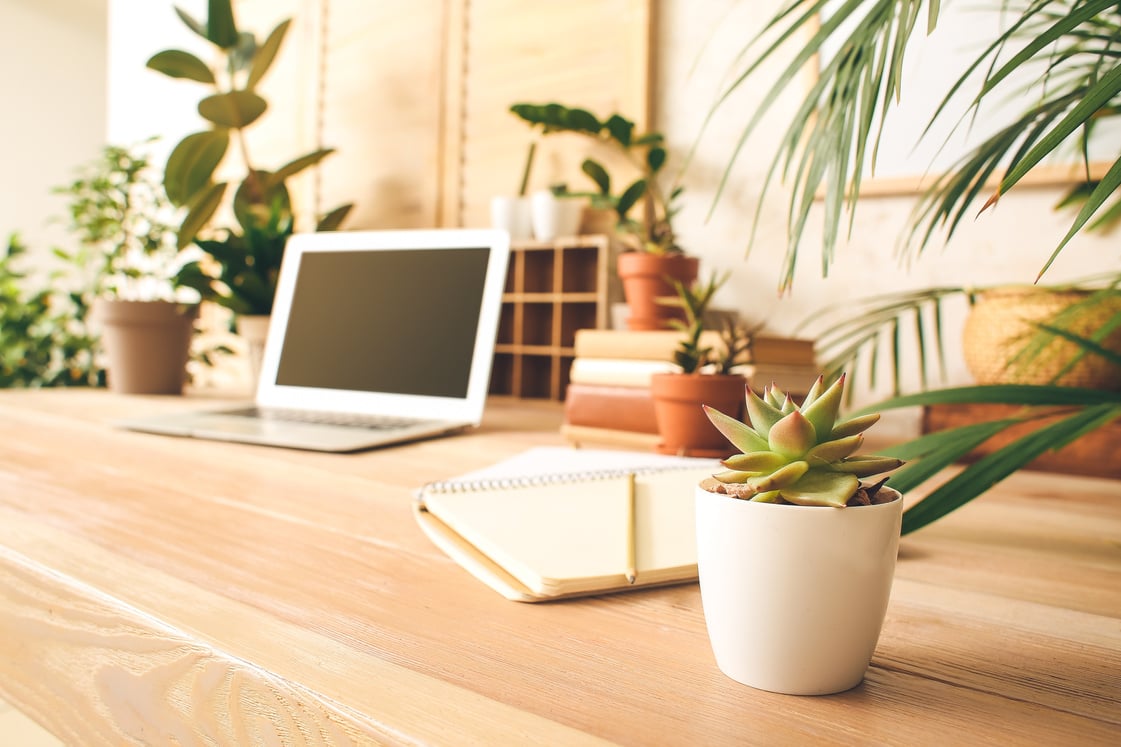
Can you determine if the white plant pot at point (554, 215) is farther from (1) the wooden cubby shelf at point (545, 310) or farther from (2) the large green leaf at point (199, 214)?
(2) the large green leaf at point (199, 214)

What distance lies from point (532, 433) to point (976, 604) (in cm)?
81

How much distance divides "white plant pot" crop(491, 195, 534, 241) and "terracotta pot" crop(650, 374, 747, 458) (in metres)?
0.95

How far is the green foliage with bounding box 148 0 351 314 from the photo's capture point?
1.60 m

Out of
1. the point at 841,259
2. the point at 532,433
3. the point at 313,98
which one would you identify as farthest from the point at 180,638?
the point at 313,98

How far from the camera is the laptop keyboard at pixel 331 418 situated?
1.11m

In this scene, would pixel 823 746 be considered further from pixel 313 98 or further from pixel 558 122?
pixel 313 98

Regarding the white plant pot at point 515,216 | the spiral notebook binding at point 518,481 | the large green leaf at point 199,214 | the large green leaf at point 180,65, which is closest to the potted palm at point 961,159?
the spiral notebook binding at point 518,481

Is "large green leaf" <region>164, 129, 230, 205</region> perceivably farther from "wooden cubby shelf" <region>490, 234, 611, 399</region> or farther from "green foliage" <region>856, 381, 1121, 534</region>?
"green foliage" <region>856, 381, 1121, 534</region>

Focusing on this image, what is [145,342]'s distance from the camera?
160 centimetres

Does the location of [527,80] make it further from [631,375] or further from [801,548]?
[801,548]

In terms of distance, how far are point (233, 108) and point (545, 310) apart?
918 millimetres

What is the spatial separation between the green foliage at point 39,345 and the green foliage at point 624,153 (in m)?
1.21

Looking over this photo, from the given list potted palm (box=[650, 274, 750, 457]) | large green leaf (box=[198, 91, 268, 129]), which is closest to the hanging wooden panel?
large green leaf (box=[198, 91, 268, 129])

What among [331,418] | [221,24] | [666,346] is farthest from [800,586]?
[221,24]
